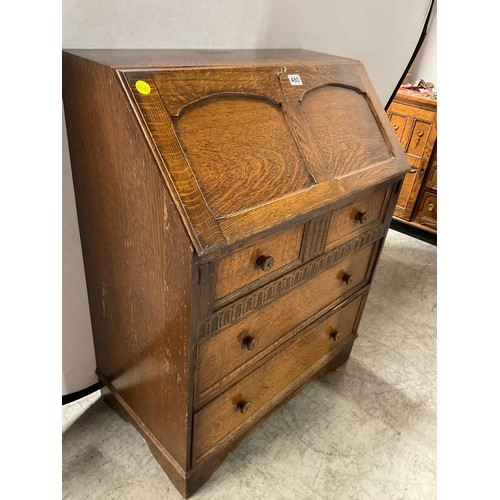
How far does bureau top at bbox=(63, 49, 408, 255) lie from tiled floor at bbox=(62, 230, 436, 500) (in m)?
1.01

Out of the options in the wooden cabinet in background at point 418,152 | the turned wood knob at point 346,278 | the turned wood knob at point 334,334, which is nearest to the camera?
the turned wood knob at point 346,278

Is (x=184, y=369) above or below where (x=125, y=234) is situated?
below

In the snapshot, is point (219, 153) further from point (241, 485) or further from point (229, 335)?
point (241, 485)

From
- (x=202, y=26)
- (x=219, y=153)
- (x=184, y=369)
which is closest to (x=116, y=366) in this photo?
(x=184, y=369)

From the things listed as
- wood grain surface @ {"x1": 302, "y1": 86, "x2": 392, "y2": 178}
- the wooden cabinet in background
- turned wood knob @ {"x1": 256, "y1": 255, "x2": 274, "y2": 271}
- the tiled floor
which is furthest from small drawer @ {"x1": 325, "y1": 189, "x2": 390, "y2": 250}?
the wooden cabinet in background

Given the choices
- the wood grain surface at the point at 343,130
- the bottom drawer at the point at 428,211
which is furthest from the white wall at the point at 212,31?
the bottom drawer at the point at 428,211

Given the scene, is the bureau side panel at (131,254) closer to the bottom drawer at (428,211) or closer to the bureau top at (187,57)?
the bureau top at (187,57)

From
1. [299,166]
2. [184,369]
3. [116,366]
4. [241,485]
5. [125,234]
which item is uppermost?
[299,166]

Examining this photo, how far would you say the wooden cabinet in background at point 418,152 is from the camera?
3074 mm

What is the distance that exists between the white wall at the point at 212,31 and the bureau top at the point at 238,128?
87mm

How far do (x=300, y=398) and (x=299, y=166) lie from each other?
1.13m

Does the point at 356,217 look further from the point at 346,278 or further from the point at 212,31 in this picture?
the point at 212,31

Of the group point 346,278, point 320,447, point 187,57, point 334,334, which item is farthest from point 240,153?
point 320,447

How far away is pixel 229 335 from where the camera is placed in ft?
4.00
